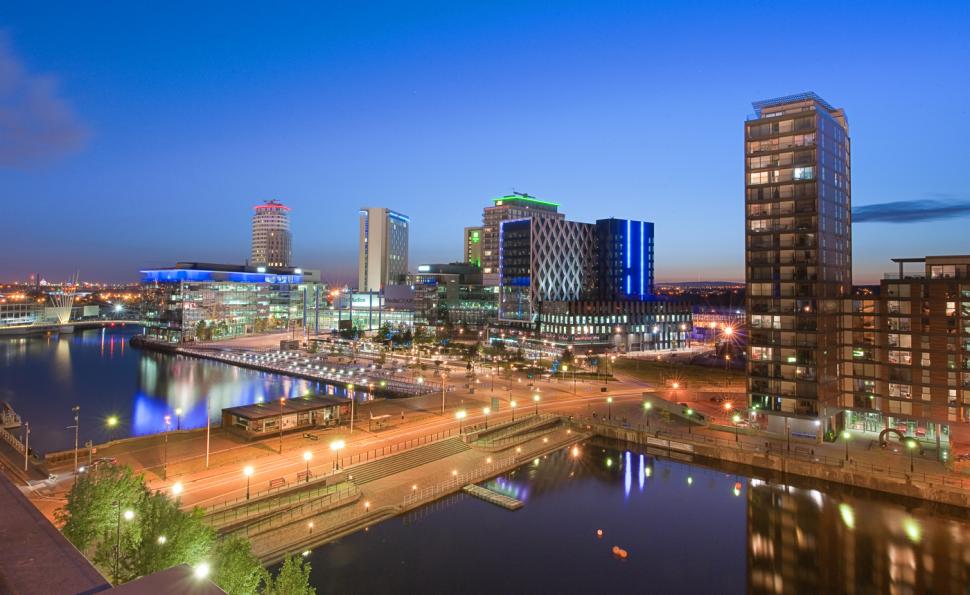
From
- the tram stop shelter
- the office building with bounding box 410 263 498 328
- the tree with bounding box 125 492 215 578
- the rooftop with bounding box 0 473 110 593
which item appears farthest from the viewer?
the office building with bounding box 410 263 498 328

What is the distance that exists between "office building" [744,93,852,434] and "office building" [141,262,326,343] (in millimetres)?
138472

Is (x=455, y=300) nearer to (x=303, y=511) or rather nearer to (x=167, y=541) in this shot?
(x=303, y=511)

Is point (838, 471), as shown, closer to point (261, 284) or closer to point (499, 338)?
point (499, 338)

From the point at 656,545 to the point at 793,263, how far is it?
103 ft

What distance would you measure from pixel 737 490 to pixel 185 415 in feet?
202

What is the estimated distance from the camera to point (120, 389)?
3282 inches

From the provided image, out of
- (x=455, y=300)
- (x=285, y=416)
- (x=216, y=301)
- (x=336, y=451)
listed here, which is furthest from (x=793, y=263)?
(x=216, y=301)

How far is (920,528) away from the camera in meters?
34.9

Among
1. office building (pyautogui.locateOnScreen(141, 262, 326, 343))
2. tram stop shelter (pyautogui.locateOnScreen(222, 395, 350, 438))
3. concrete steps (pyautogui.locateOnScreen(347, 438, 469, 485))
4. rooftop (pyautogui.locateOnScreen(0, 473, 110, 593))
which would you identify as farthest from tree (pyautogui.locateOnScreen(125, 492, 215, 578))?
office building (pyautogui.locateOnScreen(141, 262, 326, 343))

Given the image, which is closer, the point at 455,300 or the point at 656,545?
the point at 656,545

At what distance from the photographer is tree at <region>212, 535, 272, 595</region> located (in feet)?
59.0

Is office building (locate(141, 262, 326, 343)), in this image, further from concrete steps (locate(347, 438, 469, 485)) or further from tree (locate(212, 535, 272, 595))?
tree (locate(212, 535, 272, 595))

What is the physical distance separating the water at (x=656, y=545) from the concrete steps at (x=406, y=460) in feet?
15.3

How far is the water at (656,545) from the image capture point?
2909cm
